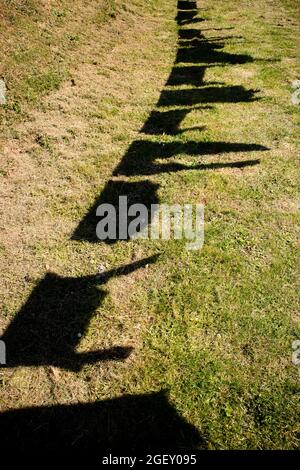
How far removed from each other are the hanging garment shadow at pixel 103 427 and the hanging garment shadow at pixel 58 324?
590 mm

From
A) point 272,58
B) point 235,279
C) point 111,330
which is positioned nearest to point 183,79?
point 272,58

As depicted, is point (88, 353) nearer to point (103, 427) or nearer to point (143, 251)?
point (103, 427)

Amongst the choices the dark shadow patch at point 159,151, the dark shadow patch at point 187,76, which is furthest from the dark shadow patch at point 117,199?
the dark shadow patch at point 187,76

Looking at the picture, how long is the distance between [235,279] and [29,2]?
10936 millimetres

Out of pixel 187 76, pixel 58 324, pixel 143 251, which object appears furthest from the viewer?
pixel 187 76

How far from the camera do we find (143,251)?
249 inches

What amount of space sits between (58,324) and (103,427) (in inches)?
60.6

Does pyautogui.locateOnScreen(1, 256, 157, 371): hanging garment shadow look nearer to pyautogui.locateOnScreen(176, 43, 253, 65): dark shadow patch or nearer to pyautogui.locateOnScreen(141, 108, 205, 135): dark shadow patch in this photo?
pyautogui.locateOnScreen(141, 108, 205, 135): dark shadow patch

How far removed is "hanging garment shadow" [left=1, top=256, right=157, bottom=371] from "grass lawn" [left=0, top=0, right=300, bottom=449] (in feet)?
0.07

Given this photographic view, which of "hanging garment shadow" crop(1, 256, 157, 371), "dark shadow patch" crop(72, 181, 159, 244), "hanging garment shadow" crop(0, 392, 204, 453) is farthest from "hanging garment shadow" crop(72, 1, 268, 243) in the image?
"hanging garment shadow" crop(0, 392, 204, 453)

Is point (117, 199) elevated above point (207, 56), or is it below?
below

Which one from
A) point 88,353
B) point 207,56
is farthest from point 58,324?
point 207,56

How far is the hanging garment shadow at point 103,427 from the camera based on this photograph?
14.0 ft
